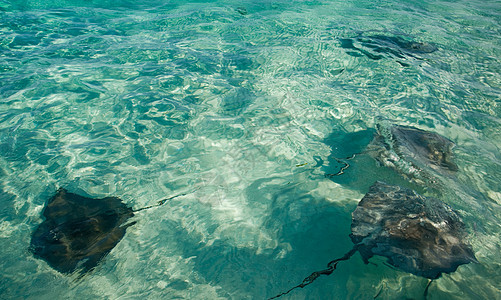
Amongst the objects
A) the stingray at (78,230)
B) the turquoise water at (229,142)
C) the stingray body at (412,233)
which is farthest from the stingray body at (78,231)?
the stingray body at (412,233)

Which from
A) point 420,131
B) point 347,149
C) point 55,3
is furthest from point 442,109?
point 55,3

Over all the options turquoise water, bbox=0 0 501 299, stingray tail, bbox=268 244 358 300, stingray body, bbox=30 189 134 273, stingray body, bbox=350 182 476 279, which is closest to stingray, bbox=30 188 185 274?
stingray body, bbox=30 189 134 273

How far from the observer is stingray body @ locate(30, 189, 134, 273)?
2875 mm

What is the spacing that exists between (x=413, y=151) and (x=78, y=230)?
4542 millimetres

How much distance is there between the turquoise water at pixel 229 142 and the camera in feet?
9.30

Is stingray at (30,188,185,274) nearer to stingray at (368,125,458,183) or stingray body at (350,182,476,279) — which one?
stingray body at (350,182,476,279)

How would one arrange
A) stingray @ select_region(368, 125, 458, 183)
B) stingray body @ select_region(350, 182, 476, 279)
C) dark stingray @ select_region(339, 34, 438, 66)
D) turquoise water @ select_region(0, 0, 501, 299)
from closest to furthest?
stingray body @ select_region(350, 182, 476, 279) → turquoise water @ select_region(0, 0, 501, 299) → stingray @ select_region(368, 125, 458, 183) → dark stingray @ select_region(339, 34, 438, 66)

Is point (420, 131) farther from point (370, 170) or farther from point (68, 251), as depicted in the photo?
point (68, 251)

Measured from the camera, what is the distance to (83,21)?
9.45 meters

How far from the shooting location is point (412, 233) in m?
2.76

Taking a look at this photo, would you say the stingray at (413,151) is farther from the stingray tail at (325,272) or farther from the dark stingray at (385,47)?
the dark stingray at (385,47)

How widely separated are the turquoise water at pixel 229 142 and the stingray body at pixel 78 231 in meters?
0.12

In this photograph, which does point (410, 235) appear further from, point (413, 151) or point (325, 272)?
point (413, 151)

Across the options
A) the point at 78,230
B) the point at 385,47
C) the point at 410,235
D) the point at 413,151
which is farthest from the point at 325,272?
the point at 385,47
